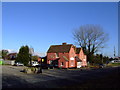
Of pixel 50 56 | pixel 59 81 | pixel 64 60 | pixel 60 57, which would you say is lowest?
pixel 59 81

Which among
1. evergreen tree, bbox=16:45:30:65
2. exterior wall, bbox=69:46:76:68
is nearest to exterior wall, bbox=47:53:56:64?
exterior wall, bbox=69:46:76:68

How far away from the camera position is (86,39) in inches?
2736

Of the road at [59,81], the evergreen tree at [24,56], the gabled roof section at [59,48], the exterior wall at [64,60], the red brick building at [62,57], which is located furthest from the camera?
the evergreen tree at [24,56]

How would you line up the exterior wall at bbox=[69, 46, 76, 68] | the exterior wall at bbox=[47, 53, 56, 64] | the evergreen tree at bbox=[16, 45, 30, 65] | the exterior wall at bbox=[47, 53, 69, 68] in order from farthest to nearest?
the evergreen tree at bbox=[16, 45, 30, 65] → the exterior wall at bbox=[47, 53, 56, 64] → the exterior wall at bbox=[69, 46, 76, 68] → the exterior wall at bbox=[47, 53, 69, 68]

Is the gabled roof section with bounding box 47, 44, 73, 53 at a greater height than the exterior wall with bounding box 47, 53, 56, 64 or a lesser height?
greater

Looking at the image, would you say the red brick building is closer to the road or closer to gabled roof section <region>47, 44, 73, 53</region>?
gabled roof section <region>47, 44, 73, 53</region>

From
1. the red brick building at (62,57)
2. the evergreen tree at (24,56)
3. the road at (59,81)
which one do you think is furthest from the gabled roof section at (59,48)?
the road at (59,81)

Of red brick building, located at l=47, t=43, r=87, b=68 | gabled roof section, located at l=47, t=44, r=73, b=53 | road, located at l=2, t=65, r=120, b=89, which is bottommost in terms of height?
road, located at l=2, t=65, r=120, b=89

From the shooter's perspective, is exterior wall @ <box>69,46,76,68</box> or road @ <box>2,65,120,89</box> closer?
road @ <box>2,65,120,89</box>

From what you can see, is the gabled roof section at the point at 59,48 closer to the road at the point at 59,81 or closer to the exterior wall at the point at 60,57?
the exterior wall at the point at 60,57

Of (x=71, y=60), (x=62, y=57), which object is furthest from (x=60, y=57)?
(x=71, y=60)

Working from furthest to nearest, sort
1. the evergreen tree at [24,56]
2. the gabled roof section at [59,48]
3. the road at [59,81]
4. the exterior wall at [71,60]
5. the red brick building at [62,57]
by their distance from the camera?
the evergreen tree at [24,56], the gabled roof section at [59,48], the exterior wall at [71,60], the red brick building at [62,57], the road at [59,81]

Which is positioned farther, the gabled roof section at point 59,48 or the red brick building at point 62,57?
the gabled roof section at point 59,48

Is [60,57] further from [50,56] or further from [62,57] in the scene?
[50,56]
